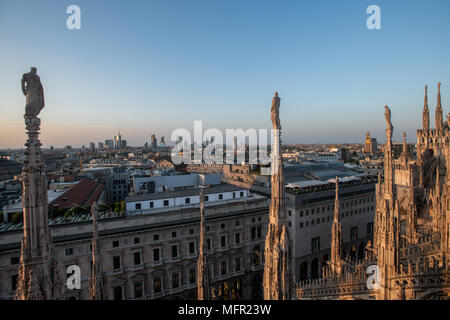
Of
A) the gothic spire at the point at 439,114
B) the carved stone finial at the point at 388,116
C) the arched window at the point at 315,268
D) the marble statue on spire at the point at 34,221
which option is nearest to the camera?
the marble statue on spire at the point at 34,221

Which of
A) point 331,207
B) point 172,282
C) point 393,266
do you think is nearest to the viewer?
point 393,266

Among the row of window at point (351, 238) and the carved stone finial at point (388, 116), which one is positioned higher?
the carved stone finial at point (388, 116)

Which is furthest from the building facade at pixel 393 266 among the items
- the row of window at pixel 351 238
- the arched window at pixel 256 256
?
→ the row of window at pixel 351 238

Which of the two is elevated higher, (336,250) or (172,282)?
(336,250)

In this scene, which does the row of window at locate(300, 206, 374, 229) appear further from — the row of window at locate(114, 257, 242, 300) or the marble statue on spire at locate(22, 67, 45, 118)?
the marble statue on spire at locate(22, 67, 45, 118)

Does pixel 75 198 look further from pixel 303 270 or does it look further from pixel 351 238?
pixel 351 238

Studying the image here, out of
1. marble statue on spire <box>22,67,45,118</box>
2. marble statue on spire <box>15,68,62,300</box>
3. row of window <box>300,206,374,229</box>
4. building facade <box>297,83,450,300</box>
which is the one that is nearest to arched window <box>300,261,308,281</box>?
row of window <box>300,206,374,229</box>

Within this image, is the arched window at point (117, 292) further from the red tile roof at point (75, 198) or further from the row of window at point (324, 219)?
the row of window at point (324, 219)

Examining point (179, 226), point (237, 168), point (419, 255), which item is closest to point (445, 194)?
point (419, 255)

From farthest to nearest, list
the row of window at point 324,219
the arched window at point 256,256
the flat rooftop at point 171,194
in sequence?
the row of window at point 324,219
the arched window at point 256,256
the flat rooftop at point 171,194

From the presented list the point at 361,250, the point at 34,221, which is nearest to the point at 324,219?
the point at 361,250

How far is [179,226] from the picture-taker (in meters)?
28.3

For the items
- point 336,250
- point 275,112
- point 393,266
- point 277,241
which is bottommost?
point 336,250
